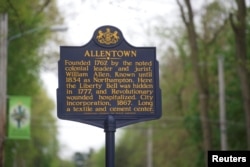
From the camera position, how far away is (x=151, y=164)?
6819 centimetres

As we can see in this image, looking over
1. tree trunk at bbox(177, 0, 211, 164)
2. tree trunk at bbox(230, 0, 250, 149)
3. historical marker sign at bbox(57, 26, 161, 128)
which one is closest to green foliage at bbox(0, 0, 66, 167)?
tree trunk at bbox(177, 0, 211, 164)

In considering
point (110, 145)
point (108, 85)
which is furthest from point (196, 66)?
point (108, 85)

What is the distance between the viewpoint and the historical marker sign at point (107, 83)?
1638 cm

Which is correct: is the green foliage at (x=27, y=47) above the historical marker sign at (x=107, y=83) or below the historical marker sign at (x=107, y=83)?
above

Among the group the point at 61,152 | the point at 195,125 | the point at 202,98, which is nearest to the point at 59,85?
the point at 202,98

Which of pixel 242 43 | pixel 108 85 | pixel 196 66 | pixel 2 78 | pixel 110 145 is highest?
pixel 242 43

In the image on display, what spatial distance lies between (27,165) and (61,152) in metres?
35.1

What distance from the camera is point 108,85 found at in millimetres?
16469

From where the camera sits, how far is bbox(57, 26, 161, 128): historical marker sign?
53.7ft

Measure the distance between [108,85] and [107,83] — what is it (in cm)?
5

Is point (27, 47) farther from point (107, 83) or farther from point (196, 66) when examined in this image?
point (107, 83)

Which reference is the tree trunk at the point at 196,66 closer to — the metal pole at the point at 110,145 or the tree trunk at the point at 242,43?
the tree trunk at the point at 242,43

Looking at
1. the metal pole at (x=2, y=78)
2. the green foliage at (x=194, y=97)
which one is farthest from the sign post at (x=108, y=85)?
the green foliage at (x=194, y=97)

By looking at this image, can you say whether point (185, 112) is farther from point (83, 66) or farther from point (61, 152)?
point (61, 152)
